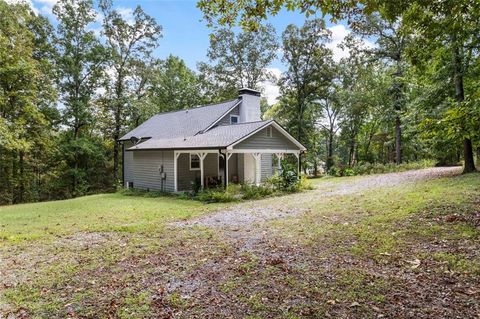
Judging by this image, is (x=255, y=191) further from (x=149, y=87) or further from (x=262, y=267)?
(x=149, y=87)

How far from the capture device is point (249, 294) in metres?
3.80

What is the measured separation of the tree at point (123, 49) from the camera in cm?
2484

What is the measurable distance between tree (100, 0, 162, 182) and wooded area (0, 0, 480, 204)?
0.26 ft

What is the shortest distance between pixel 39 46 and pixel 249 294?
24.8 meters

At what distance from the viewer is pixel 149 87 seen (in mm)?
28891

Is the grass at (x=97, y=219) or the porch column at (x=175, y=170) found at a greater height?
the porch column at (x=175, y=170)

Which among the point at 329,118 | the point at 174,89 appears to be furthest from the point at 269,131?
the point at 329,118

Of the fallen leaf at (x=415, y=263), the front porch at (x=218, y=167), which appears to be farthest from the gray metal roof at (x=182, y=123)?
the fallen leaf at (x=415, y=263)

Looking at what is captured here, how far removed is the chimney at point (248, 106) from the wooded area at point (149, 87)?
26.1 feet

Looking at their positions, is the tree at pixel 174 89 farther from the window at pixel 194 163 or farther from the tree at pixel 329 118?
the window at pixel 194 163

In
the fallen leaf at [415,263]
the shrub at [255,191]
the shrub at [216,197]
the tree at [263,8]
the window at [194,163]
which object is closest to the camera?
the fallen leaf at [415,263]

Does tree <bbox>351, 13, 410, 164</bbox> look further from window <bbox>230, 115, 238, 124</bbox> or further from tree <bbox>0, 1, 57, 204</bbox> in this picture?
tree <bbox>0, 1, 57, 204</bbox>

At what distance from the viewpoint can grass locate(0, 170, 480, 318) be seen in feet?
11.5

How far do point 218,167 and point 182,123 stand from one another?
4062 mm
